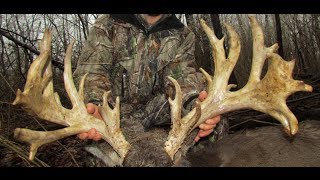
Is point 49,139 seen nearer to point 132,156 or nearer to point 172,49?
point 132,156

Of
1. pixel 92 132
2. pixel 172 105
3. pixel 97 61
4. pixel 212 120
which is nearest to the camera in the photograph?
pixel 172 105

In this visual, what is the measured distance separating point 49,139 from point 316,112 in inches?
126

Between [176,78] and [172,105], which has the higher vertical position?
[176,78]

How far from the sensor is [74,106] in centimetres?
329

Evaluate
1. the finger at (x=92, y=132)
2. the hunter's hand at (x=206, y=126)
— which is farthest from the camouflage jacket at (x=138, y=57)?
the finger at (x=92, y=132)

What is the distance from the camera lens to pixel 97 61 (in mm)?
4496

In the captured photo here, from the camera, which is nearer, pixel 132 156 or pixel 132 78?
pixel 132 156

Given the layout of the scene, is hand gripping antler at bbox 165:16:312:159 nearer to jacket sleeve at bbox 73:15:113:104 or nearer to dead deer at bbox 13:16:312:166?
dead deer at bbox 13:16:312:166

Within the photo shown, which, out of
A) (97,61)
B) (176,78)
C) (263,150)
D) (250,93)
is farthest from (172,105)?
(97,61)

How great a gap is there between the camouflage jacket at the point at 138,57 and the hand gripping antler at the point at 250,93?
1125 mm

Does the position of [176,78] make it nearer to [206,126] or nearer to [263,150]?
[206,126]

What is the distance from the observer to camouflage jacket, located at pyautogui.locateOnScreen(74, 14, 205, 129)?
4.56 metres

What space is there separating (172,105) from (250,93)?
2.08 ft

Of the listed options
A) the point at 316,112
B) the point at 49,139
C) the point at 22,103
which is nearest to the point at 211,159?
the point at 49,139
